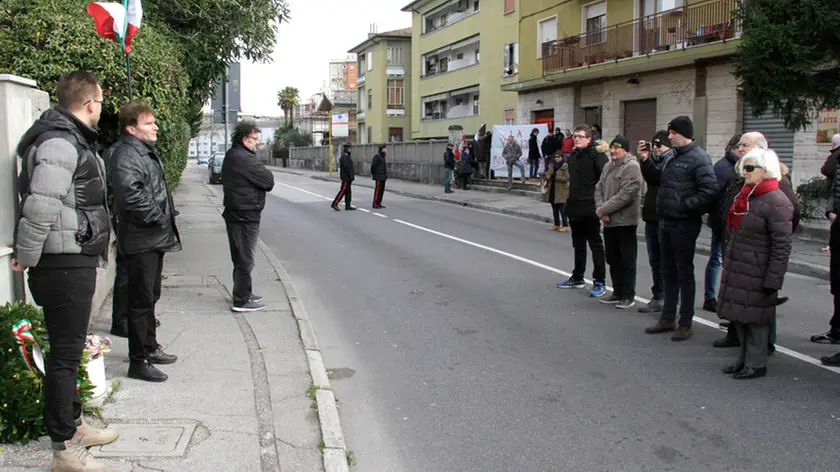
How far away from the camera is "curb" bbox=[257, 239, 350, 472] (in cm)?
421

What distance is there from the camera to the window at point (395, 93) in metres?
59.2

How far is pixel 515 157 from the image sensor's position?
26.0 m

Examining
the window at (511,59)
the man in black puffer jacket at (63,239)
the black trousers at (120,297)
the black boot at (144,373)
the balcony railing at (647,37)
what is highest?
the window at (511,59)

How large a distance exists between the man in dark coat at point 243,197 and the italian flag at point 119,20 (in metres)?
1.32

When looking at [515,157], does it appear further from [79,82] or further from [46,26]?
[79,82]

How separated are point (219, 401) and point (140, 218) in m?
1.39

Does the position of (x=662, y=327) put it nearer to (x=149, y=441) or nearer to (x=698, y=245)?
(x=149, y=441)

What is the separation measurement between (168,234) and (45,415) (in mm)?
1824

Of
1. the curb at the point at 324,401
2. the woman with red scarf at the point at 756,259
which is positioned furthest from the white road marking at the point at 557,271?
the curb at the point at 324,401

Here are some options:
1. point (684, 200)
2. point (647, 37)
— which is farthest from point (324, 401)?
Result: point (647, 37)

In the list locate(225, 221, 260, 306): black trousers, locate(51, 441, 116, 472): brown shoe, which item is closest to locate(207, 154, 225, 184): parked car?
locate(225, 221, 260, 306): black trousers

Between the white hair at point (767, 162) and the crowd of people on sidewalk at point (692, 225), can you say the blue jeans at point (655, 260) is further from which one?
the white hair at point (767, 162)

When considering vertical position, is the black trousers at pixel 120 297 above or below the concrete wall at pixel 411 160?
below

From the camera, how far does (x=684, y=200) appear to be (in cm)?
672
